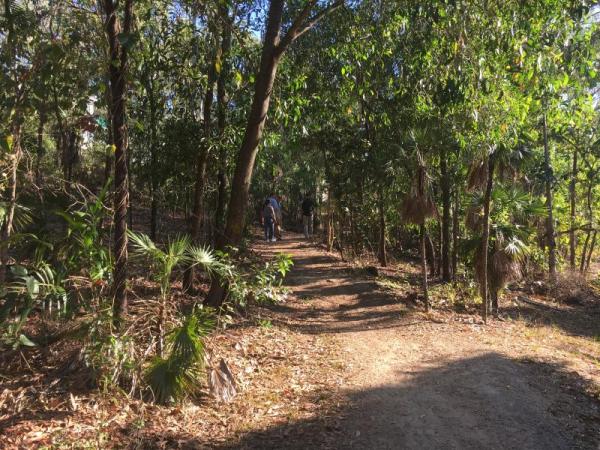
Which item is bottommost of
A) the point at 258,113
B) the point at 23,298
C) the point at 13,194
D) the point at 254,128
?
the point at 23,298

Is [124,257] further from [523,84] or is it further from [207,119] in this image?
[523,84]

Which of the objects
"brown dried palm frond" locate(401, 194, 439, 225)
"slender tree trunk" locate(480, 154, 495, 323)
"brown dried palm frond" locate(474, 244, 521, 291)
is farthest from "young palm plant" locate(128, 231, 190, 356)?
"brown dried palm frond" locate(474, 244, 521, 291)

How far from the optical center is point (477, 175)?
1111 centimetres

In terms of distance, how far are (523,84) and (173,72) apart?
6120mm

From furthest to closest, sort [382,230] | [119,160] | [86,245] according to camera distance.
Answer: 1. [382,230]
2. [119,160]
3. [86,245]

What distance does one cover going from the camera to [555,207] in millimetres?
22188

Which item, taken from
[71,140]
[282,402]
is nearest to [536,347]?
[282,402]

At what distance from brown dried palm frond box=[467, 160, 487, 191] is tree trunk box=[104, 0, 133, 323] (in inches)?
303

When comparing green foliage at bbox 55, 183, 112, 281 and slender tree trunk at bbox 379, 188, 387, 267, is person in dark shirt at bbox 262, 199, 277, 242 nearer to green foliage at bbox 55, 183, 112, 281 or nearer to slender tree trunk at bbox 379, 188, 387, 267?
slender tree trunk at bbox 379, 188, 387, 267

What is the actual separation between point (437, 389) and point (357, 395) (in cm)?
109

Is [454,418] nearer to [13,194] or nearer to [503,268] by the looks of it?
[13,194]

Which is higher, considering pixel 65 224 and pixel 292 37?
pixel 292 37

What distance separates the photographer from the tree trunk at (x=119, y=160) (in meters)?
5.92

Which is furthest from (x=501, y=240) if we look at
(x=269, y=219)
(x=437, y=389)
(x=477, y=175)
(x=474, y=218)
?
(x=269, y=219)
